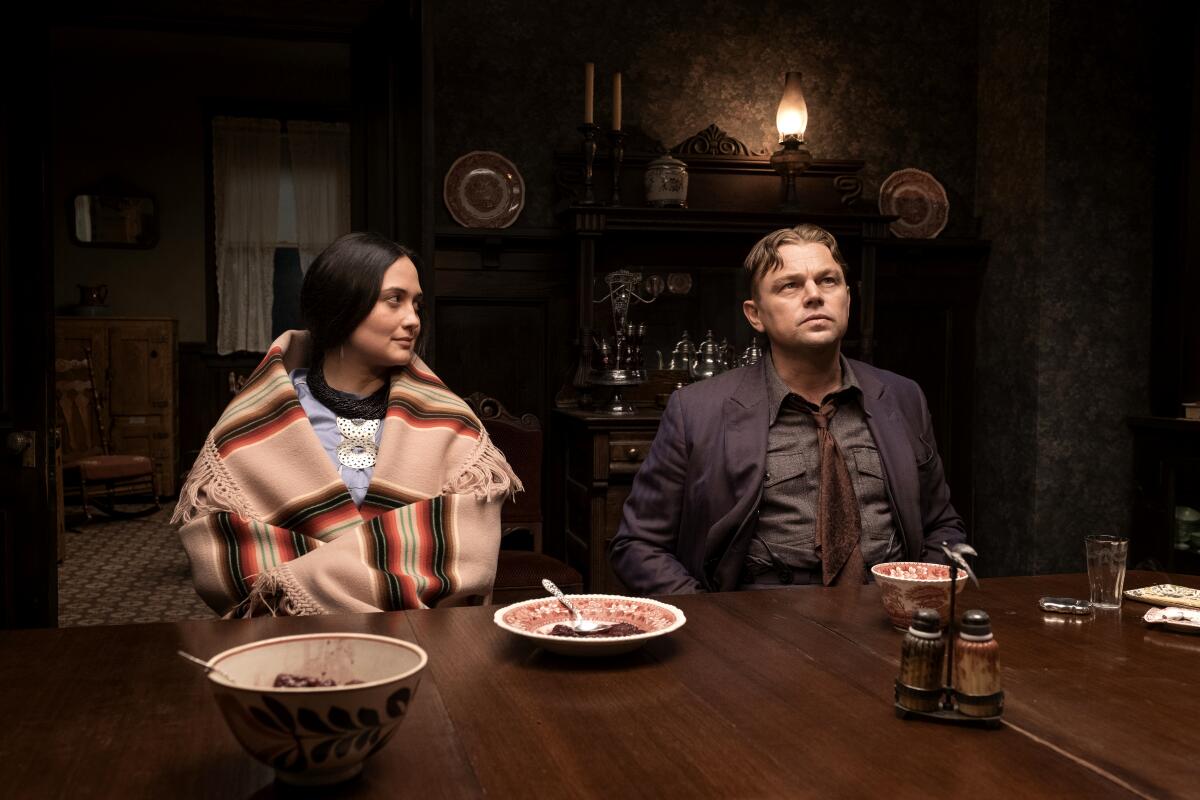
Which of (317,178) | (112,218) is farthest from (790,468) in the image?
(112,218)

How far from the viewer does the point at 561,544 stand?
15.3 ft

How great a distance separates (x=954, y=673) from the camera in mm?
1184

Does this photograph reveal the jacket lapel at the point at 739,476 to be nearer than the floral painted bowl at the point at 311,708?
No

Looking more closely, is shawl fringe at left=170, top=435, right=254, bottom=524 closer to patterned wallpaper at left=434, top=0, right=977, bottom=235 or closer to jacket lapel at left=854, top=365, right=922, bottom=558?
jacket lapel at left=854, top=365, right=922, bottom=558

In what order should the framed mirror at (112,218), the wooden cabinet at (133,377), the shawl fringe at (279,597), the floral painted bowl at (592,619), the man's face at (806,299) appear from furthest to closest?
1. the framed mirror at (112,218)
2. the wooden cabinet at (133,377)
3. the man's face at (806,299)
4. the shawl fringe at (279,597)
5. the floral painted bowl at (592,619)

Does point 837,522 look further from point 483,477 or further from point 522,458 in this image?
point 522,458

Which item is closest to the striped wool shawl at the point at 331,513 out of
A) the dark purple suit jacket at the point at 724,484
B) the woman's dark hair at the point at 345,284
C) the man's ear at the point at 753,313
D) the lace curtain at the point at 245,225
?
the woman's dark hair at the point at 345,284

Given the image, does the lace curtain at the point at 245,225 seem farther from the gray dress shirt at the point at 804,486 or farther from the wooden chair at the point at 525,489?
the gray dress shirt at the point at 804,486

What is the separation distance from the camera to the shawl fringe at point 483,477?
2207 mm

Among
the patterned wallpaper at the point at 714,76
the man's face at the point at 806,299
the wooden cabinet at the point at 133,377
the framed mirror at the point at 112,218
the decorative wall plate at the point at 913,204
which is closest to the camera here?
the man's face at the point at 806,299

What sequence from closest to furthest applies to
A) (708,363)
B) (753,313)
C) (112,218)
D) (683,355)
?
1. (753,313)
2. (708,363)
3. (683,355)
4. (112,218)

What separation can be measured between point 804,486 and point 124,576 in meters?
4.74

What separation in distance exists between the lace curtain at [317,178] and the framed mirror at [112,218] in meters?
Result: 1.19

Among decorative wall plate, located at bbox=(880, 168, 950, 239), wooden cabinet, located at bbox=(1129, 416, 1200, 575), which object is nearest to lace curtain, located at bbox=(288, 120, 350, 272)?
decorative wall plate, located at bbox=(880, 168, 950, 239)
